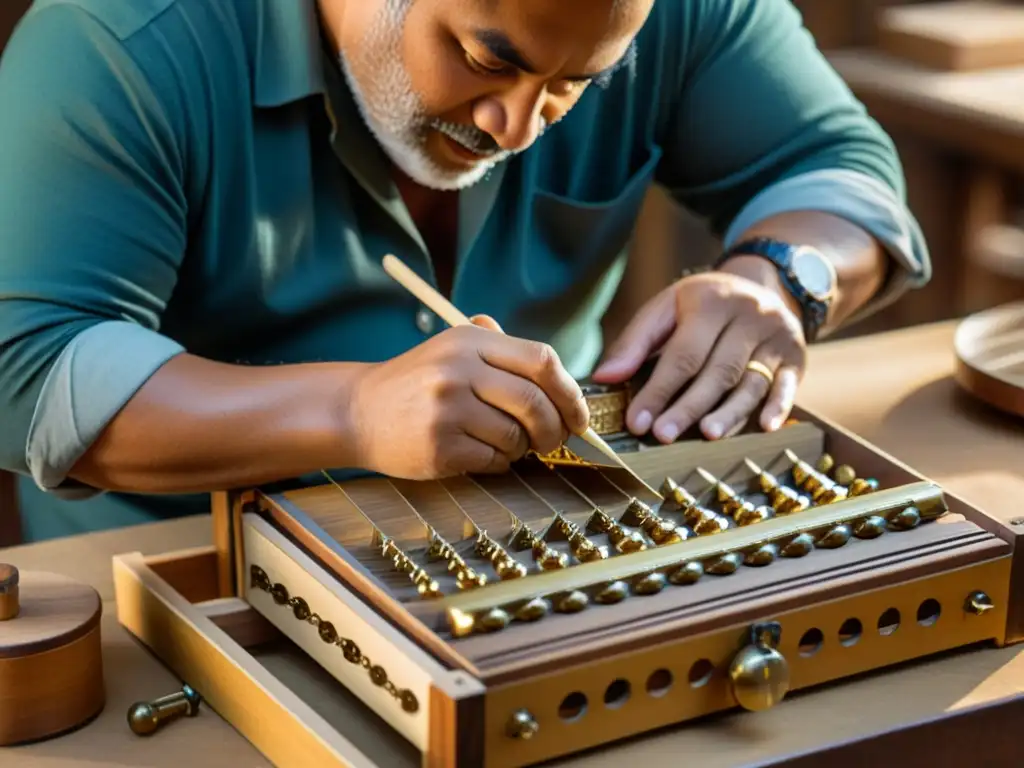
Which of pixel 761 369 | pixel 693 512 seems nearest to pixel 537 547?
pixel 693 512

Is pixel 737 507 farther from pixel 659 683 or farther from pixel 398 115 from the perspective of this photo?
pixel 398 115

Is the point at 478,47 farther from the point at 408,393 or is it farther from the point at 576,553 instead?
the point at 576,553

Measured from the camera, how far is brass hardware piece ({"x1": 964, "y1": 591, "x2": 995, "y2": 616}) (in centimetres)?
133

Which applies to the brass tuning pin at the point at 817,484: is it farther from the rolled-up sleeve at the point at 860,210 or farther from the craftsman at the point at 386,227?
the rolled-up sleeve at the point at 860,210

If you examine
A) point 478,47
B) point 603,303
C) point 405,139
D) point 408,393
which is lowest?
point 603,303

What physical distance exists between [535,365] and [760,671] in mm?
323

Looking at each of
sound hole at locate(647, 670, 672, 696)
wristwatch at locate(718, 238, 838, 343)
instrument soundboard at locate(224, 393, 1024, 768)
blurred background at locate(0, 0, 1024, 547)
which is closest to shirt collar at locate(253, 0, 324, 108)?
instrument soundboard at locate(224, 393, 1024, 768)

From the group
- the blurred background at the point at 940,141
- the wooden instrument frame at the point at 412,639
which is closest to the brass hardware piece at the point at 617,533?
the wooden instrument frame at the point at 412,639

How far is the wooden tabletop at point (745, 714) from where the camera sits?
1213 millimetres

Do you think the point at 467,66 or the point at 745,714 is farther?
the point at 467,66

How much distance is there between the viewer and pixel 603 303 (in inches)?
84.6

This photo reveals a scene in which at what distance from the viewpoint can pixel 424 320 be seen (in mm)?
1859

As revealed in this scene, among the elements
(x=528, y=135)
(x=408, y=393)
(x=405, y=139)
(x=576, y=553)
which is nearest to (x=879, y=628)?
(x=576, y=553)

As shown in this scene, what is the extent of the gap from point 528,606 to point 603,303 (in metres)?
1.02
